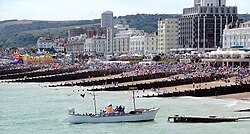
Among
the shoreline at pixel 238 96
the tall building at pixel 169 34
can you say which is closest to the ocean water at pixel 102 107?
the shoreline at pixel 238 96

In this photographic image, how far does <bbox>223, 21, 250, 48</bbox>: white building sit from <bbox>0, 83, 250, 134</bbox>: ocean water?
2498 inches

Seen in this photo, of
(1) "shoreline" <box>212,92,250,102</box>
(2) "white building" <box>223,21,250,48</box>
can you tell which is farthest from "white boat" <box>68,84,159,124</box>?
(2) "white building" <box>223,21,250,48</box>

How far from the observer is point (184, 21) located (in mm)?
184250

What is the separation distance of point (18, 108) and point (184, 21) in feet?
374

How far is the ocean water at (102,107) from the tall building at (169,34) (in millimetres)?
100665

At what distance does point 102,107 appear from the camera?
235 feet

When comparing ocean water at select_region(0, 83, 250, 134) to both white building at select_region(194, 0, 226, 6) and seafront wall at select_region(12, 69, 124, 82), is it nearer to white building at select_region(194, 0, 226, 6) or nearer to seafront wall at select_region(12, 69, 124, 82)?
seafront wall at select_region(12, 69, 124, 82)

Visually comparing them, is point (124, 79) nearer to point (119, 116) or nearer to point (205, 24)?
point (119, 116)

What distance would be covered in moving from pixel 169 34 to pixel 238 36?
4520 cm

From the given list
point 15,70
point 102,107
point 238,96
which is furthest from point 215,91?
point 15,70

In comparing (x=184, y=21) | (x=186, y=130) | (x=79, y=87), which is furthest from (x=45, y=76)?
(x=186, y=130)

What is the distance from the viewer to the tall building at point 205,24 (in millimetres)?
176625

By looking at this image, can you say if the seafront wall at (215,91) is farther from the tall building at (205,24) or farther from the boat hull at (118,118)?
the tall building at (205,24)

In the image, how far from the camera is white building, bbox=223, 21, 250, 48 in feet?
483
